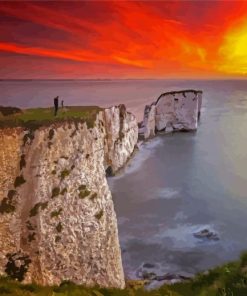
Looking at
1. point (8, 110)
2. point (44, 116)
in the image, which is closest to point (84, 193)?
point (44, 116)

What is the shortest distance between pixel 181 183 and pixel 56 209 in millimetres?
6844

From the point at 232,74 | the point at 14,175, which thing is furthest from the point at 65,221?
the point at 232,74

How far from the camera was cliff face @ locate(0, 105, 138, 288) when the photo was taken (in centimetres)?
712

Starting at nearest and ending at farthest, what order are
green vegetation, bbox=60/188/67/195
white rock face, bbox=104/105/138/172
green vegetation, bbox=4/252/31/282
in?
green vegetation, bbox=4/252/31/282 < green vegetation, bbox=60/188/67/195 < white rock face, bbox=104/105/138/172

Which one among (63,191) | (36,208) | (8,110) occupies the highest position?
(8,110)

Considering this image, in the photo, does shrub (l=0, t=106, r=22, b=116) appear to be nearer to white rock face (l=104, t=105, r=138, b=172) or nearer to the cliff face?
the cliff face

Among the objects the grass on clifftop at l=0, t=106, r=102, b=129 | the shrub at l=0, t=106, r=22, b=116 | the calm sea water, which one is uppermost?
the shrub at l=0, t=106, r=22, b=116

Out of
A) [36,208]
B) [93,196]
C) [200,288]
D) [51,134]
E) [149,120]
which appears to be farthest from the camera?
[149,120]

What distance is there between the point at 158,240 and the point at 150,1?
632 cm

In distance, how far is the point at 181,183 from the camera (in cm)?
1345

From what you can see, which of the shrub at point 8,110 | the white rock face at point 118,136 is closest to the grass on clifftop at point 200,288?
the shrub at point 8,110

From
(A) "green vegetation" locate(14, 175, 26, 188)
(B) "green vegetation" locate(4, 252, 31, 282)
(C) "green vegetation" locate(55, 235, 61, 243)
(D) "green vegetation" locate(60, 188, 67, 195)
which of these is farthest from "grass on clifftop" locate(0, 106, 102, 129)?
(B) "green vegetation" locate(4, 252, 31, 282)

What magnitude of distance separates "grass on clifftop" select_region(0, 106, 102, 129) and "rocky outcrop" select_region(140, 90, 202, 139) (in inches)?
408

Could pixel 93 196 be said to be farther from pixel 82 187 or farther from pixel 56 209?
pixel 56 209
